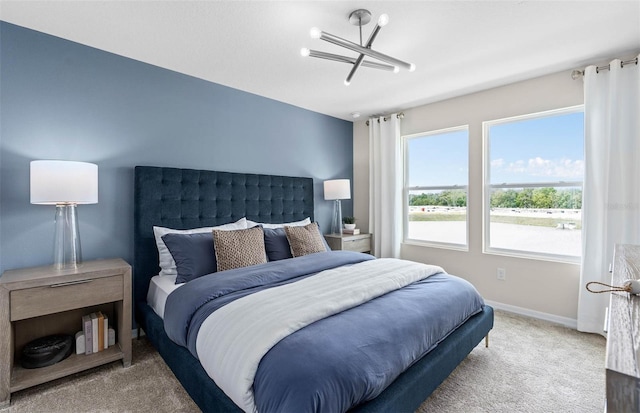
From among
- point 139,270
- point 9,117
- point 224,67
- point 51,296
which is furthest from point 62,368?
point 224,67

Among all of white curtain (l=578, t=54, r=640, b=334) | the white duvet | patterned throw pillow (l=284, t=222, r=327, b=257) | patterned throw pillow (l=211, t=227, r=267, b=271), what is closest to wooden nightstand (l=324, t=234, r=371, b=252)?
patterned throw pillow (l=284, t=222, r=327, b=257)

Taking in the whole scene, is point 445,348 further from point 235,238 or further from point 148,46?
point 148,46

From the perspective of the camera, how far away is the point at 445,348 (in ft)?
5.74

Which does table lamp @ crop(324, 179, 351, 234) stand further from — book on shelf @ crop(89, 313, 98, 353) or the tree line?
book on shelf @ crop(89, 313, 98, 353)

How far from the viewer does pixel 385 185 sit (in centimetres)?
423

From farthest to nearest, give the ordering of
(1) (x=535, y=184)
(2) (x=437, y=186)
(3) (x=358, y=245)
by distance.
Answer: (3) (x=358, y=245)
(2) (x=437, y=186)
(1) (x=535, y=184)

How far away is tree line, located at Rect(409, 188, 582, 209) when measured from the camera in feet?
9.80

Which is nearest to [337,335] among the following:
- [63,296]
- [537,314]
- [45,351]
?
[63,296]

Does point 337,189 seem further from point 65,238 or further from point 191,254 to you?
point 65,238

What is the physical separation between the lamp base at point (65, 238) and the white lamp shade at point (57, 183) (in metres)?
0.21

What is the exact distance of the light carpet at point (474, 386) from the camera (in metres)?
1.75

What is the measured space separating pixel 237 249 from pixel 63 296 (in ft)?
3.79

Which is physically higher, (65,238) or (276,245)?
(65,238)

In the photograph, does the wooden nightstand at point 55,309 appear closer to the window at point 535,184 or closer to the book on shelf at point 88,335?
the book on shelf at point 88,335
